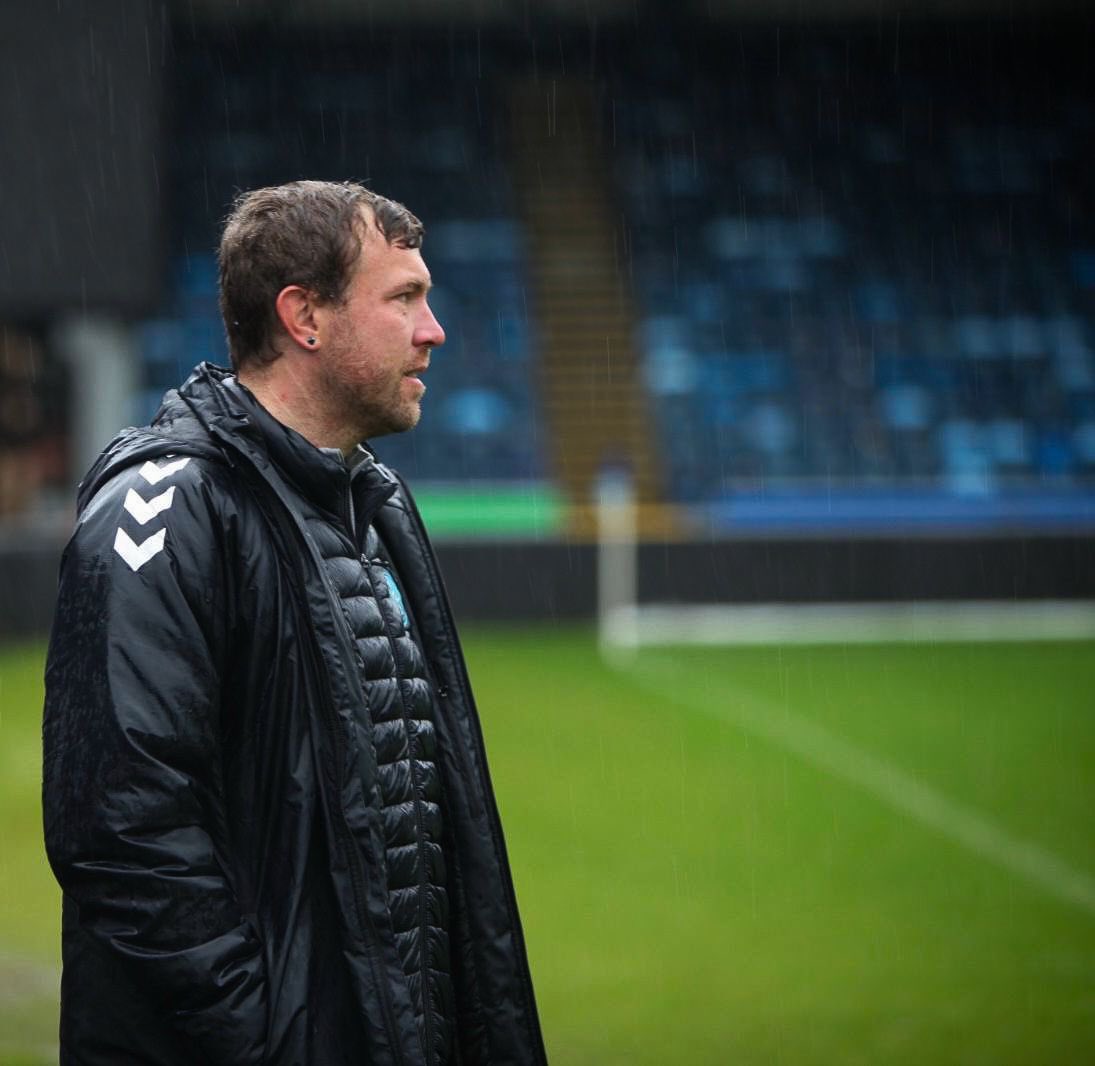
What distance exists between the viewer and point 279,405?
237cm

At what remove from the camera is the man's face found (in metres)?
2.37

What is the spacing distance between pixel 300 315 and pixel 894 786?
6.99m

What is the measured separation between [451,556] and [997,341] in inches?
382

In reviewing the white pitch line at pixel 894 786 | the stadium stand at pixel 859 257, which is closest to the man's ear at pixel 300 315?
the white pitch line at pixel 894 786

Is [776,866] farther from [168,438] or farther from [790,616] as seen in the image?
[790,616]

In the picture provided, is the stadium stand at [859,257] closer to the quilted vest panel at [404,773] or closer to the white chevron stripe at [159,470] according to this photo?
the quilted vest panel at [404,773]

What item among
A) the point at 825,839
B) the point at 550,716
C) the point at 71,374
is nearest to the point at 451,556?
the point at 550,716

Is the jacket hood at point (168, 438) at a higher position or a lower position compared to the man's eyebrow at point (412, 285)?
lower

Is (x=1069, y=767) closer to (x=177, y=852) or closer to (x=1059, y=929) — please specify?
(x=1059, y=929)

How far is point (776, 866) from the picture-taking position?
23.8 ft

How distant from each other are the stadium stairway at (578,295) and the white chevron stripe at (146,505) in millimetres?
17020

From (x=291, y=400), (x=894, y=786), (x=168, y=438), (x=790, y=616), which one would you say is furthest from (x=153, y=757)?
(x=790, y=616)

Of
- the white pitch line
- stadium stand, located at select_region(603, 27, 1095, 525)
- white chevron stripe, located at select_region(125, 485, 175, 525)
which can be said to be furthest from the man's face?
stadium stand, located at select_region(603, 27, 1095, 525)

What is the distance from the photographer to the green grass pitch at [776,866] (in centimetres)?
529
